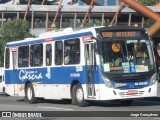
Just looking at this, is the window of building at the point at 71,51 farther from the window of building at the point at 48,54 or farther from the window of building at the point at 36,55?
the window of building at the point at 36,55

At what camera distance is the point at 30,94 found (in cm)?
2745

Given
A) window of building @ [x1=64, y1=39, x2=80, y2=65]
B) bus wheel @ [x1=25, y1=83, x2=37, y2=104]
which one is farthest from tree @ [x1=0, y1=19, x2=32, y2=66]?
window of building @ [x1=64, y1=39, x2=80, y2=65]

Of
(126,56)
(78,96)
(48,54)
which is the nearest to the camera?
(126,56)

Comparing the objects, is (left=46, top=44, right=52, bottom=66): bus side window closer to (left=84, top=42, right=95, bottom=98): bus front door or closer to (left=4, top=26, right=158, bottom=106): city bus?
(left=4, top=26, right=158, bottom=106): city bus

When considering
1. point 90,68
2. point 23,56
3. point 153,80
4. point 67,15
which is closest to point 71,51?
point 90,68

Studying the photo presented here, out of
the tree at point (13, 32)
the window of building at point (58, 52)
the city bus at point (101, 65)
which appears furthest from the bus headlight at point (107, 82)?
the tree at point (13, 32)

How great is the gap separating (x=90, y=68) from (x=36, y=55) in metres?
5.04

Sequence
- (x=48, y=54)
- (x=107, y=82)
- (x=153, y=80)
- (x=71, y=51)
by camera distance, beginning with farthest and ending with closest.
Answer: (x=48, y=54) < (x=71, y=51) < (x=153, y=80) < (x=107, y=82)

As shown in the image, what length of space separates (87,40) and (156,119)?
21.4 feet

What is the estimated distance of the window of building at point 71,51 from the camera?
906 inches

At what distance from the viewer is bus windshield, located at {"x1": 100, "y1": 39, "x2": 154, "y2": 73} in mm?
21547

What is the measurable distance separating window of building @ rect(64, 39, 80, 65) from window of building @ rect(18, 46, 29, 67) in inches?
161

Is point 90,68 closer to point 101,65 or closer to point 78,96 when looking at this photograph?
point 101,65

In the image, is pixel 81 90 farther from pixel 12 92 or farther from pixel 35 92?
pixel 12 92
